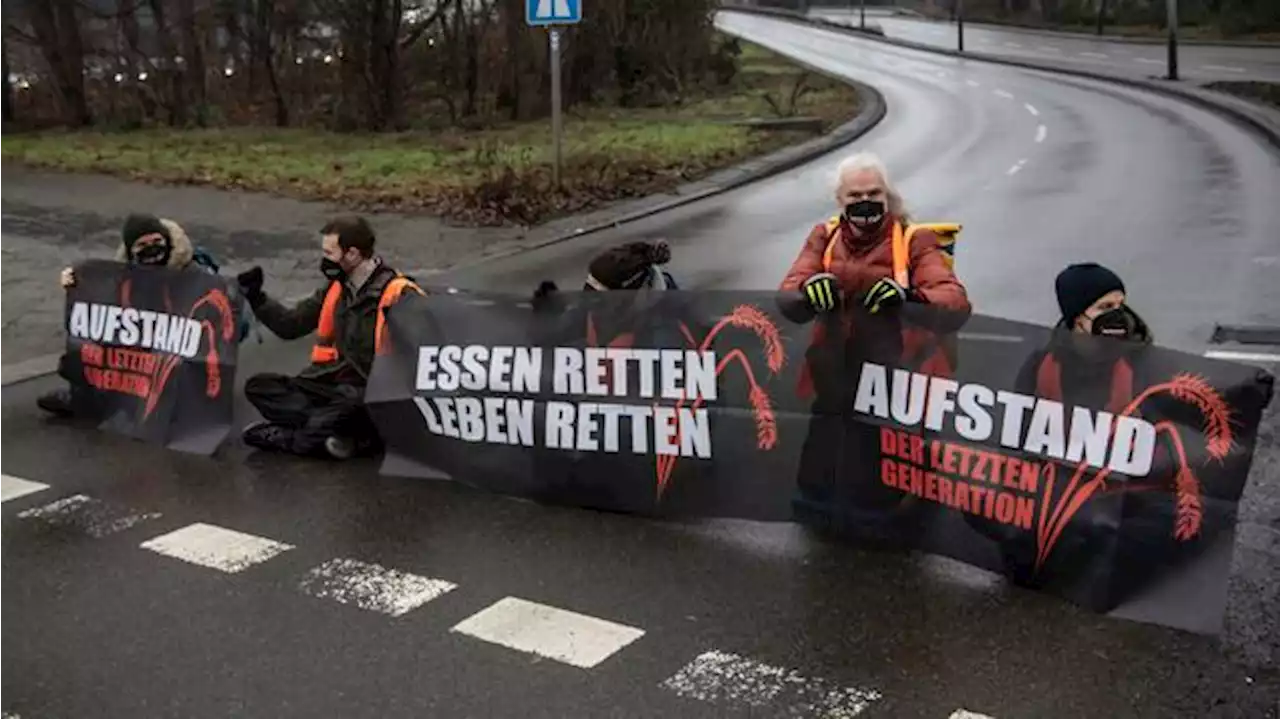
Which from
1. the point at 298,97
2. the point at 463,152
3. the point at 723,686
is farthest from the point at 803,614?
the point at 298,97

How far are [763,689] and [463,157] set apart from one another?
17442 millimetres

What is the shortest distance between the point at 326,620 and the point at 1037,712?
8.38 ft

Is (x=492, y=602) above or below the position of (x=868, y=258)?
below

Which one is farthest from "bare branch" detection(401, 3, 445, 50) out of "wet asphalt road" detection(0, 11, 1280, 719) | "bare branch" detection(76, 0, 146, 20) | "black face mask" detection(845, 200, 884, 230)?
"black face mask" detection(845, 200, 884, 230)

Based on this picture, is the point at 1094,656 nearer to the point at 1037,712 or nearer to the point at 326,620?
the point at 1037,712

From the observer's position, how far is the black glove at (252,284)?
287 inches

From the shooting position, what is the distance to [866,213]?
5914 millimetres

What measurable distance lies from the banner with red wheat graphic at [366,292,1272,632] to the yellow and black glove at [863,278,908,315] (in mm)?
89

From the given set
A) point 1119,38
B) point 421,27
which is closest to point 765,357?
point 421,27

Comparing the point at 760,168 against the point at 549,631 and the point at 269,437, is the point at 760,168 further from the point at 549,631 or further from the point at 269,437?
the point at 549,631

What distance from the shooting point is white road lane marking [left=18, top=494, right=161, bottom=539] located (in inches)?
253

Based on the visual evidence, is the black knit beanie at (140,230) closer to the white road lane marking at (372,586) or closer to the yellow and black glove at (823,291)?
the white road lane marking at (372,586)

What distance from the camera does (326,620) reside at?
17.4 ft

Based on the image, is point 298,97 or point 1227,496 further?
point 298,97
